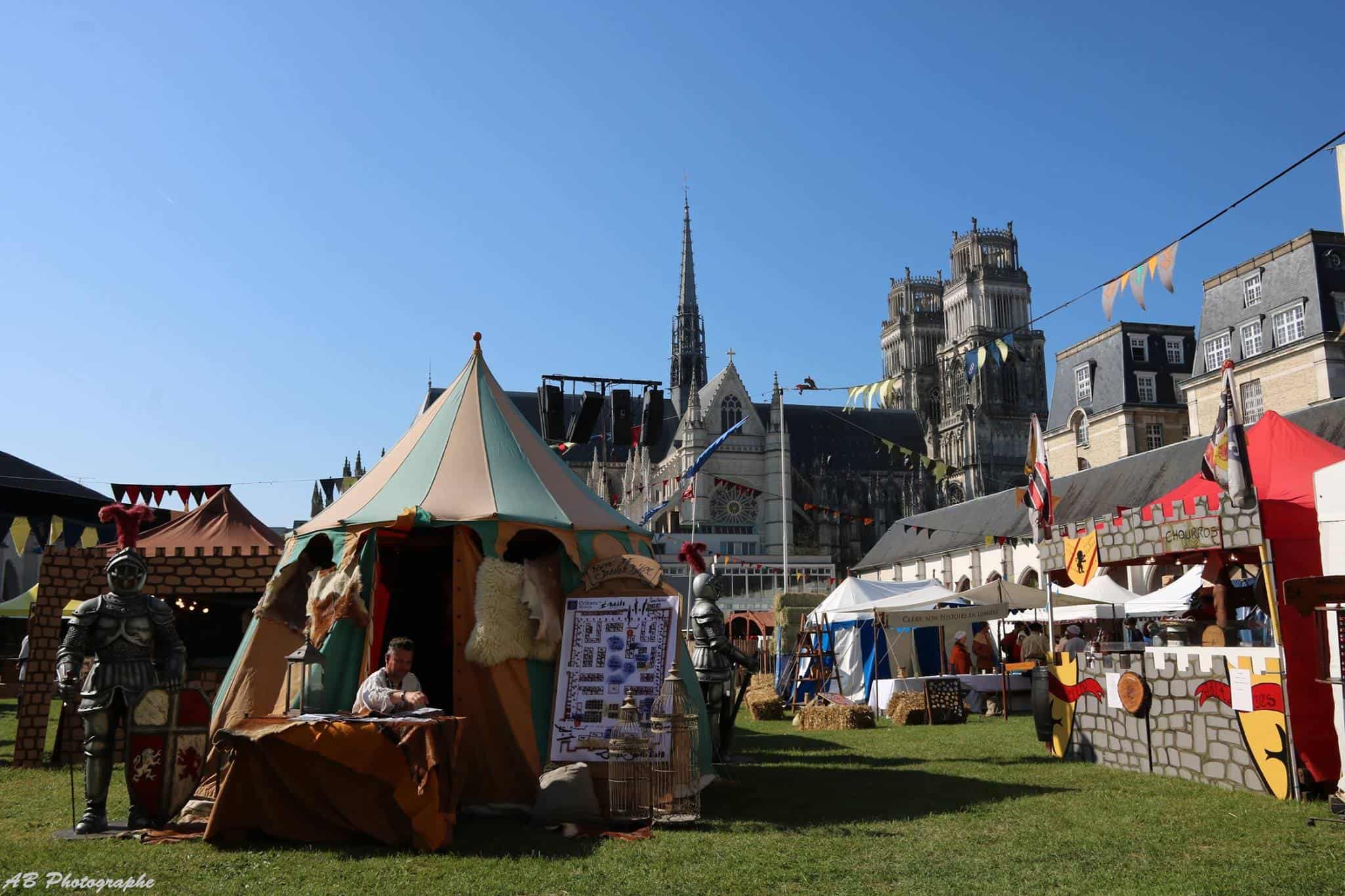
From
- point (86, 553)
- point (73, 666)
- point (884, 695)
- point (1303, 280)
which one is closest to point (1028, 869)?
point (73, 666)

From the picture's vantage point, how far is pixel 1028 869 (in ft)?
19.9

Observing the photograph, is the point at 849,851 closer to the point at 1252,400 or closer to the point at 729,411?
the point at 1252,400

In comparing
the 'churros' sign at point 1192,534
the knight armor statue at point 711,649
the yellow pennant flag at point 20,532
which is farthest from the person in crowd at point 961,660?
the yellow pennant flag at point 20,532

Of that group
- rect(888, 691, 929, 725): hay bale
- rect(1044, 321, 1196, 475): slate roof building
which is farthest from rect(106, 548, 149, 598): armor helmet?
rect(1044, 321, 1196, 475): slate roof building

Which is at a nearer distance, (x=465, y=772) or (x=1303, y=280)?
(x=465, y=772)

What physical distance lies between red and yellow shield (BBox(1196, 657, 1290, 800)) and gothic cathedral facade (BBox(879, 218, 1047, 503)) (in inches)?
2375

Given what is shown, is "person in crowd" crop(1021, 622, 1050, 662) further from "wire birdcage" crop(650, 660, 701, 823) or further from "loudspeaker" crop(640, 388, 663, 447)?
"wire birdcage" crop(650, 660, 701, 823)

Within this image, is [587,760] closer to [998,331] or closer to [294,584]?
[294,584]

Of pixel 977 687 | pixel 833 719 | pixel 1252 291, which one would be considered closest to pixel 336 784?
pixel 833 719

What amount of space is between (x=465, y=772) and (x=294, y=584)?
2498 mm

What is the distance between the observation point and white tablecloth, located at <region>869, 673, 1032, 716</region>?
1870 centimetres

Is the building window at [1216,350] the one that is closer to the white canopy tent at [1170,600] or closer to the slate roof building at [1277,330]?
the slate roof building at [1277,330]

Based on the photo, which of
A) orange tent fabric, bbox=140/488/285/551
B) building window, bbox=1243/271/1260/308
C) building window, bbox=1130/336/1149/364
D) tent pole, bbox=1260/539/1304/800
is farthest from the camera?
building window, bbox=1130/336/1149/364

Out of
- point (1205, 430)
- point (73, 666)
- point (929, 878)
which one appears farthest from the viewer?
point (1205, 430)
